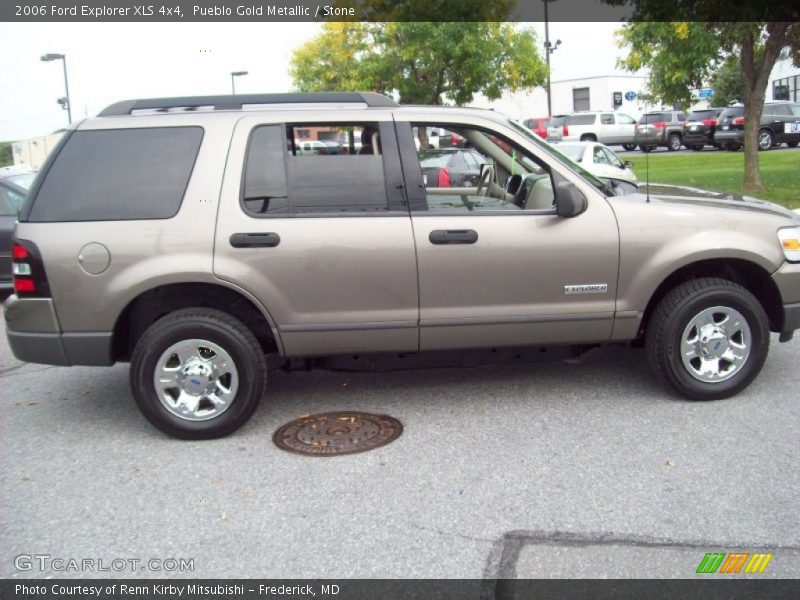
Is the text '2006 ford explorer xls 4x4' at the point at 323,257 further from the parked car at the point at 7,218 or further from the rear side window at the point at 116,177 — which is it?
the parked car at the point at 7,218

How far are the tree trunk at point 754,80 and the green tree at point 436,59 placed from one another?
6899 mm

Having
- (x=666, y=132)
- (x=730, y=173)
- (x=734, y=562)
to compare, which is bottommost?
(x=734, y=562)

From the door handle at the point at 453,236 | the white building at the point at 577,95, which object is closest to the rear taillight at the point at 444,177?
the door handle at the point at 453,236

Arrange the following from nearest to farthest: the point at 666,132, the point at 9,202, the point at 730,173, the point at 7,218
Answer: the point at 7,218, the point at 9,202, the point at 730,173, the point at 666,132

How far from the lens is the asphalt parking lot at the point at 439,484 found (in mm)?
3387

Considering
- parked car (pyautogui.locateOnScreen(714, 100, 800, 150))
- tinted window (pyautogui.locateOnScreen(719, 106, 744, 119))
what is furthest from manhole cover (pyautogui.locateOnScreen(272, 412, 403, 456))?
tinted window (pyautogui.locateOnScreen(719, 106, 744, 119))

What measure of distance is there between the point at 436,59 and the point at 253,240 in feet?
54.9

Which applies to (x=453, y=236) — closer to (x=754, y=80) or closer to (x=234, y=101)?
(x=234, y=101)

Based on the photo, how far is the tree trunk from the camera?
13718 millimetres

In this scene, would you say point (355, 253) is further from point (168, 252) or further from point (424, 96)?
point (424, 96)

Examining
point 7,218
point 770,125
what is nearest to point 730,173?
point 770,125

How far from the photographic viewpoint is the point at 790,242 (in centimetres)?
507

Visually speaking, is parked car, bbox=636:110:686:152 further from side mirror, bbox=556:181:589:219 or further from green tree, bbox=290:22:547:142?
side mirror, bbox=556:181:589:219

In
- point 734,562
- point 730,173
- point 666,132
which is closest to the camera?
point 734,562
